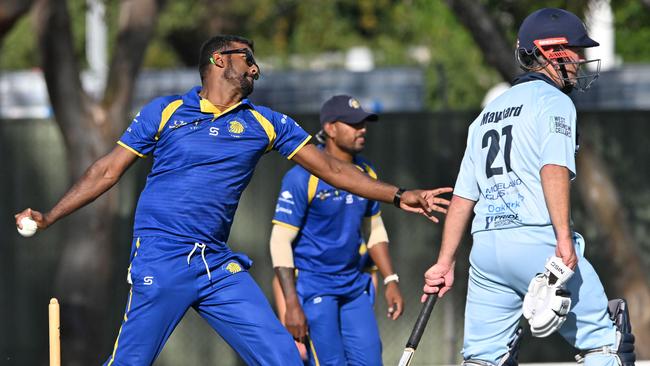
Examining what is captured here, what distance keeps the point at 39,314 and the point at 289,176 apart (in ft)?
15.5

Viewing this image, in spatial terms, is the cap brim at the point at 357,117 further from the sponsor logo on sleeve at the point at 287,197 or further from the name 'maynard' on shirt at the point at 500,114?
the name 'maynard' on shirt at the point at 500,114

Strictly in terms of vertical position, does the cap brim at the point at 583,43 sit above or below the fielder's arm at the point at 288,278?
above

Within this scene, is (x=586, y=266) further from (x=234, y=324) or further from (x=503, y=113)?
(x=234, y=324)

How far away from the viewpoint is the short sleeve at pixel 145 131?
20.4 feet

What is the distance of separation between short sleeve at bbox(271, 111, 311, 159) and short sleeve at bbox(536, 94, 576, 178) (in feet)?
4.60

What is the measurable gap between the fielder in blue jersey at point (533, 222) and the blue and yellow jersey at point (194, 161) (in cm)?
111

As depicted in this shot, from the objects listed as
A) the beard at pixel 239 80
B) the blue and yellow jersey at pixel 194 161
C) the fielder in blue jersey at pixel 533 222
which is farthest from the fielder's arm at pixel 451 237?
the beard at pixel 239 80

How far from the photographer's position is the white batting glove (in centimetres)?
529

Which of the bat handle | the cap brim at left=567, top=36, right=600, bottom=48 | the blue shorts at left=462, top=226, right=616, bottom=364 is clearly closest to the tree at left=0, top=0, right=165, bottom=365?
the bat handle

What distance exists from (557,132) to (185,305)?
198 cm

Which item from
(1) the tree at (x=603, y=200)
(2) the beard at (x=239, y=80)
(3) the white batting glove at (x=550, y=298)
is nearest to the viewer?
(3) the white batting glove at (x=550, y=298)

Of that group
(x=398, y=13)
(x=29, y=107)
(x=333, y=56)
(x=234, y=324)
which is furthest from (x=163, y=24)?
(x=234, y=324)

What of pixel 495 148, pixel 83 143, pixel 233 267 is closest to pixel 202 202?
pixel 233 267

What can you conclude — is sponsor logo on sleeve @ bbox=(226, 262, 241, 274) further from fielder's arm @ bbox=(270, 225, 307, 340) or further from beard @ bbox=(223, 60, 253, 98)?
fielder's arm @ bbox=(270, 225, 307, 340)
